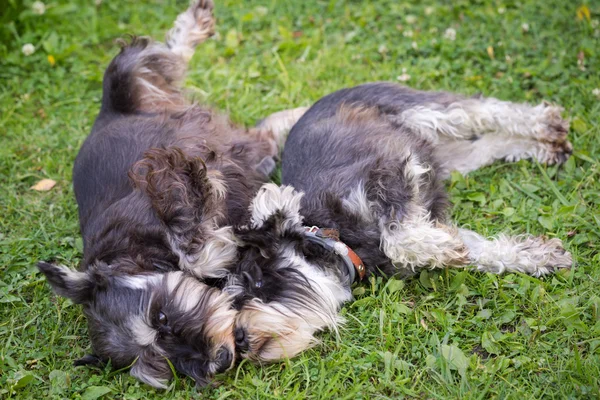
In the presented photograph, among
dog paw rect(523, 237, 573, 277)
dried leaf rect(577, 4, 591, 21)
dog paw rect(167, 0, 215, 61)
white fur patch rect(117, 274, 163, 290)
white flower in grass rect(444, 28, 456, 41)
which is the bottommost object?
dog paw rect(523, 237, 573, 277)

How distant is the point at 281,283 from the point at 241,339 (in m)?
0.43

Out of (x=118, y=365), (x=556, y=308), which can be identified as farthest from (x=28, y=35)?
(x=556, y=308)

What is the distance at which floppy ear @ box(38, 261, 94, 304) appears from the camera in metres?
3.48

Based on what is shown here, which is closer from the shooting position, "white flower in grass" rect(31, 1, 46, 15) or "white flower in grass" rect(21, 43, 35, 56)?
"white flower in grass" rect(21, 43, 35, 56)

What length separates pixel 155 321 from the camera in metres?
3.46

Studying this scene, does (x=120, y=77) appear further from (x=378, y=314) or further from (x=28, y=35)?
(x=378, y=314)

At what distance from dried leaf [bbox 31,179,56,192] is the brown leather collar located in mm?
2754

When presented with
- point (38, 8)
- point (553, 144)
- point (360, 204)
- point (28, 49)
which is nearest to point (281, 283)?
point (360, 204)

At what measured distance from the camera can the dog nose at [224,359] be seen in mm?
3447

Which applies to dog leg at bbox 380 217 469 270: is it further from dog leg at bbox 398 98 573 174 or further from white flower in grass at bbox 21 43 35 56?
white flower in grass at bbox 21 43 35 56

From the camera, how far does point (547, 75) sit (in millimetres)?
5555

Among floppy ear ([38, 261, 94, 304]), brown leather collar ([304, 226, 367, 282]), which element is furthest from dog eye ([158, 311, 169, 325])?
brown leather collar ([304, 226, 367, 282])

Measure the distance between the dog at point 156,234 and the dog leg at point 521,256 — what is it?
1.64m

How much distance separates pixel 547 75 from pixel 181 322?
4030mm
